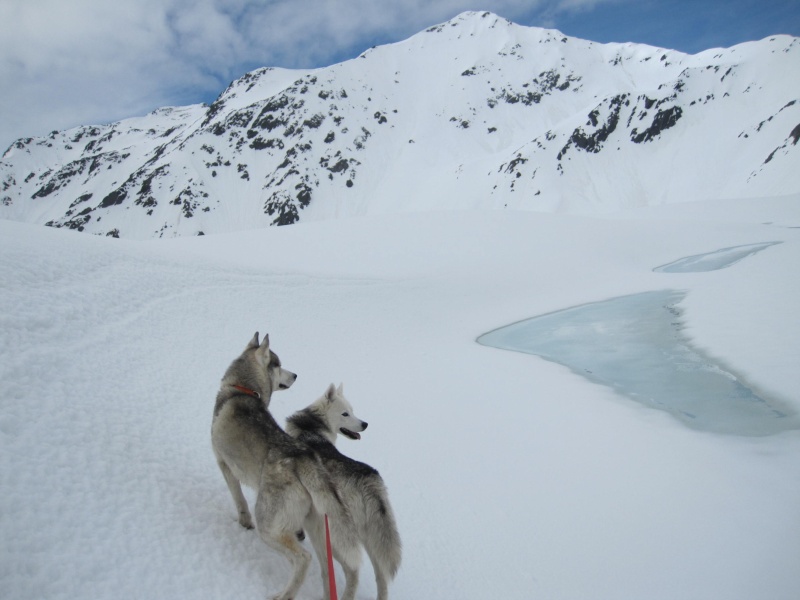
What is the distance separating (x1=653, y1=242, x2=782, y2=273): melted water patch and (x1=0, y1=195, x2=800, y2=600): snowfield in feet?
23.1

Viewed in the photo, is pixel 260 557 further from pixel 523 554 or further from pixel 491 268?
pixel 491 268

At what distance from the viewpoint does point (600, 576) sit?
151 inches

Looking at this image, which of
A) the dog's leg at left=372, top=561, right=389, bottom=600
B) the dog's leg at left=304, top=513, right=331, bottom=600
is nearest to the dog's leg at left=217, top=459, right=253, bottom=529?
the dog's leg at left=304, top=513, right=331, bottom=600

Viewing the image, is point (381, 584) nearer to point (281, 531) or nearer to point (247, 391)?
point (281, 531)

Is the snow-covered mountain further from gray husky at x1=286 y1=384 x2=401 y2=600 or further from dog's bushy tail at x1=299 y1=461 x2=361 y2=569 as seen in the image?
Result: dog's bushy tail at x1=299 y1=461 x2=361 y2=569

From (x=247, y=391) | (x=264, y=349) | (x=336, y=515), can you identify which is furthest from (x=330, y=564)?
(x=264, y=349)

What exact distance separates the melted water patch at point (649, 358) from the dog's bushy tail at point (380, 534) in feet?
17.9

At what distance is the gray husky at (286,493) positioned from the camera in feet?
9.29

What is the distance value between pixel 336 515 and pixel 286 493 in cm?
35

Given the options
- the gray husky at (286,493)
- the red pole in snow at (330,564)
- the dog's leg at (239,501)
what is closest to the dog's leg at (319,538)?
the gray husky at (286,493)

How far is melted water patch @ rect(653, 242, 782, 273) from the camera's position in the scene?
60.4 ft

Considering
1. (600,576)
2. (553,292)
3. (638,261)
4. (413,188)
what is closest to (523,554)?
(600,576)

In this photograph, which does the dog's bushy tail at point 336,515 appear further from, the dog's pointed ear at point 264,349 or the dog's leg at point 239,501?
the dog's pointed ear at point 264,349

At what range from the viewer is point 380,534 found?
9.52 ft
